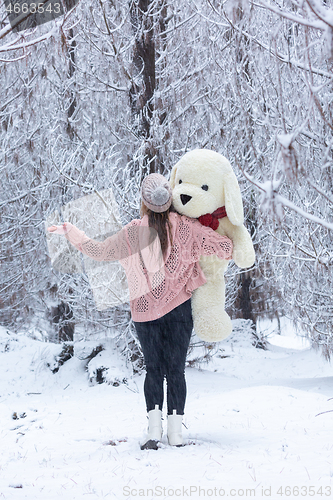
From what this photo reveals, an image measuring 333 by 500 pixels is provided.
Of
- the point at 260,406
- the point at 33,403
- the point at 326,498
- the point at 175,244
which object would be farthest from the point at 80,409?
the point at 326,498

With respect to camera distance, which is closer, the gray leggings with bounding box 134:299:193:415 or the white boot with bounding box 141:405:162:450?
the white boot with bounding box 141:405:162:450

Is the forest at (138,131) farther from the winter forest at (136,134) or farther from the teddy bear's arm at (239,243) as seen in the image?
the teddy bear's arm at (239,243)

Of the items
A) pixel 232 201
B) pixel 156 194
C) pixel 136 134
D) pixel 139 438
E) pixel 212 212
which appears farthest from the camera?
pixel 136 134

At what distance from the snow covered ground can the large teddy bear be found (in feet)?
2.64

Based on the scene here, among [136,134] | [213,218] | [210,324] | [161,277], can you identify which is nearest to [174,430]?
[210,324]

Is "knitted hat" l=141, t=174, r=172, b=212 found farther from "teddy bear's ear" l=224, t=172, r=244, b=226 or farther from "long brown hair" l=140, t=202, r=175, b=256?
"teddy bear's ear" l=224, t=172, r=244, b=226

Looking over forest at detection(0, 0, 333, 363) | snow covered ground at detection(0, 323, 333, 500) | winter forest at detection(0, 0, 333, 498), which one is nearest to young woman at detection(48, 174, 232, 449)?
snow covered ground at detection(0, 323, 333, 500)

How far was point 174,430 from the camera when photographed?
2818mm

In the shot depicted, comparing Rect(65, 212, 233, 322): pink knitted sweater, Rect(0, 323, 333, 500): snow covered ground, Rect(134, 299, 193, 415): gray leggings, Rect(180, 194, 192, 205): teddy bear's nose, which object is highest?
Rect(180, 194, 192, 205): teddy bear's nose

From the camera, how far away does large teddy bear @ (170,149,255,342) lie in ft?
9.50

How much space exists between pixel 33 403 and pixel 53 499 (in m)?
3.31

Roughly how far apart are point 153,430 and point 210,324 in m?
0.75

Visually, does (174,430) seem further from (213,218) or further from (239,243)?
(213,218)

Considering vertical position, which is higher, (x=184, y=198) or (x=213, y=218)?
(x=184, y=198)
